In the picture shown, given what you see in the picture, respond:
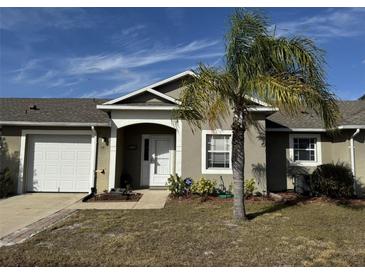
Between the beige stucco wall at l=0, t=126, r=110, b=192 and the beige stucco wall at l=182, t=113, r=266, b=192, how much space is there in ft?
10.7

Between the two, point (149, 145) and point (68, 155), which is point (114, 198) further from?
point (149, 145)

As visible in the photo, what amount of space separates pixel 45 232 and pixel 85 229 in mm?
851

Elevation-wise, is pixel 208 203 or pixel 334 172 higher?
pixel 334 172

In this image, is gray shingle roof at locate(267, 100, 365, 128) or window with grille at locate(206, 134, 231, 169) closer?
window with grille at locate(206, 134, 231, 169)

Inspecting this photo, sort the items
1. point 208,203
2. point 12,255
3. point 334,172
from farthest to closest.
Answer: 1. point 334,172
2. point 208,203
3. point 12,255

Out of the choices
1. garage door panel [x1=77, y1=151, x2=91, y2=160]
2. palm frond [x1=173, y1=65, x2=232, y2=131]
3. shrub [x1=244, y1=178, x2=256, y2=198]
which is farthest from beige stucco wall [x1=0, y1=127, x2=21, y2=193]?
shrub [x1=244, y1=178, x2=256, y2=198]

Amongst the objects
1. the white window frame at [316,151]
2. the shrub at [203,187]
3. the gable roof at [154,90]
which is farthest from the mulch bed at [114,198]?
the white window frame at [316,151]

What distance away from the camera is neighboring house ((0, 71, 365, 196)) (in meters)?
12.6

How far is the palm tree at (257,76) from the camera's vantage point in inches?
291

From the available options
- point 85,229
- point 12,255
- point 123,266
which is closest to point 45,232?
point 85,229

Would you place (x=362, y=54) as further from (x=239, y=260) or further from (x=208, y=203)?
(x=239, y=260)

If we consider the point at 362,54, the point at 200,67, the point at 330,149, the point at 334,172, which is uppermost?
the point at 362,54

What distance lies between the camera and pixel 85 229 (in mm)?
7469

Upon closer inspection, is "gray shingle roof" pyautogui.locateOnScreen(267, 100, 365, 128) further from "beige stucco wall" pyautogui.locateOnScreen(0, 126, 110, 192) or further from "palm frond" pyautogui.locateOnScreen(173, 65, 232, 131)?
"beige stucco wall" pyautogui.locateOnScreen(0, 126, 110, 192)
